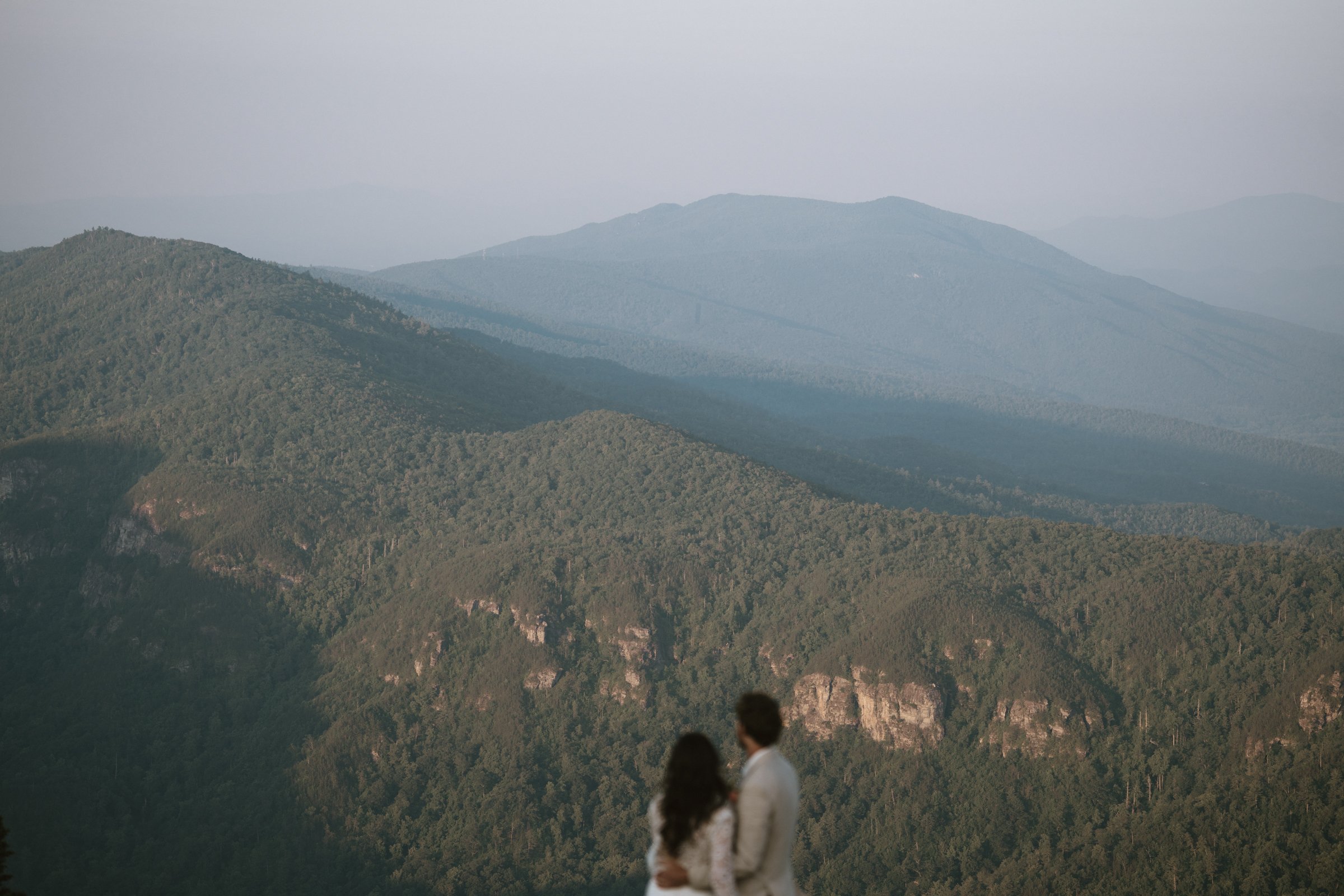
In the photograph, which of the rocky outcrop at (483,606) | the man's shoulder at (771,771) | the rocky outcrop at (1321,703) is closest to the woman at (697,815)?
the man's shoulder at (771,771)

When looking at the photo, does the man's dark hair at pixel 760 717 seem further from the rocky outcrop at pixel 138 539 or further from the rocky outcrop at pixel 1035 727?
the rocky outcrop at pixel 138 539

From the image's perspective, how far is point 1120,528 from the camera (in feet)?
642

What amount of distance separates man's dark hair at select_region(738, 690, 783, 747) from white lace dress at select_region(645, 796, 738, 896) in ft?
2.94

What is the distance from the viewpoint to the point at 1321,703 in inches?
3036

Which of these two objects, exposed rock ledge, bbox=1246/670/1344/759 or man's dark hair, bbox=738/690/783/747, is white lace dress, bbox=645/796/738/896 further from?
exposed rock ledge, bbox=1246/670/1344/759

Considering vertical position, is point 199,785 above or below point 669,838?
below

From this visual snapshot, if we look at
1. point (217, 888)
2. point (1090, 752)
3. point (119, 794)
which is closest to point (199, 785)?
point (119, 794)

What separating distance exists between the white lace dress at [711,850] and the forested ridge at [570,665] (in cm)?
6282

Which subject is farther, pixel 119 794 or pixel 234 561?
pixel 234 561

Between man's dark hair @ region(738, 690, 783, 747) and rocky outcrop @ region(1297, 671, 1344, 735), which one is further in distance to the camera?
rocky outcrop @ region(1297, 671, 1344, 735)

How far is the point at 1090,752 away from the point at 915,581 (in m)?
21.1

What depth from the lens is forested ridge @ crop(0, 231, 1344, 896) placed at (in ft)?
267

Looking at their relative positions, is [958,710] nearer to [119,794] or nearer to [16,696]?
[119,794]

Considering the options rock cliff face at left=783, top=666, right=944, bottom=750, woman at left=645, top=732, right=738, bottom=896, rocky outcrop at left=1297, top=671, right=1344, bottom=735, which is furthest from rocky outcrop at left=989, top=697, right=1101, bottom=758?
woman at left=645, top=732, right=738, bottom=896
